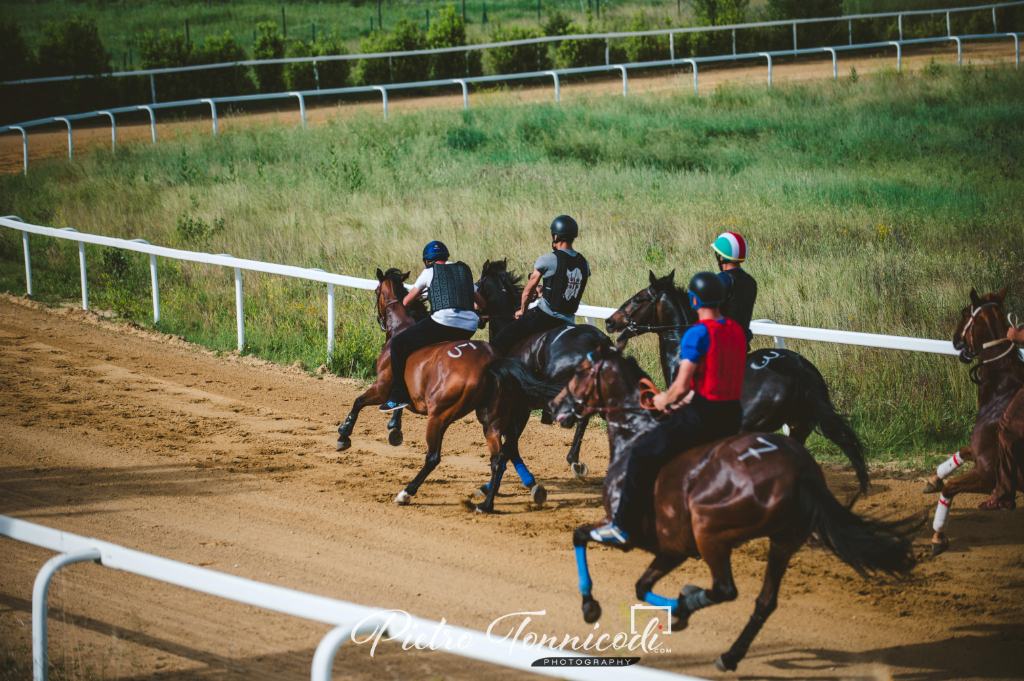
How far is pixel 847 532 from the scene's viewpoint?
480 centimetres

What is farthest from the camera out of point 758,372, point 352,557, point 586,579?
point 758,372

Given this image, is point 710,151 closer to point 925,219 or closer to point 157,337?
point 925,219

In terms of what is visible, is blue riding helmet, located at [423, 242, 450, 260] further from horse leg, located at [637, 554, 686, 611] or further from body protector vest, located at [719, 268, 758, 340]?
horse leg, located at [637, 554, 686, 611]

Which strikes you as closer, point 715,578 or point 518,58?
Answer: point 715,578

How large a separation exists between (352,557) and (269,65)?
28.2 m

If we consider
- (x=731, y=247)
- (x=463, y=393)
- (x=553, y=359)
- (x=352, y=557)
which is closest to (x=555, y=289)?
(x=553, y=359)

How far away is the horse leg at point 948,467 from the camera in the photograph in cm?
677

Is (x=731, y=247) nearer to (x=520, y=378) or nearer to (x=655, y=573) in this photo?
(x=520, y=378)

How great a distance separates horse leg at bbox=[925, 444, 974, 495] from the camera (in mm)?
6770

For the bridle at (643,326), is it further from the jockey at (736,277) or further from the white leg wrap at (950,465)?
the white leg wrap at (950,465)

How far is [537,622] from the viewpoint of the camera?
558 centimetres

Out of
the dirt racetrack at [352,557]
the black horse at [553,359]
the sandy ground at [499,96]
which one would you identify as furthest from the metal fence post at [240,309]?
the sandy ground at [499,96]

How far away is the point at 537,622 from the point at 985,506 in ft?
11.8

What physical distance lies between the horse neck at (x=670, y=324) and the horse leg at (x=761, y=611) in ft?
7.88
